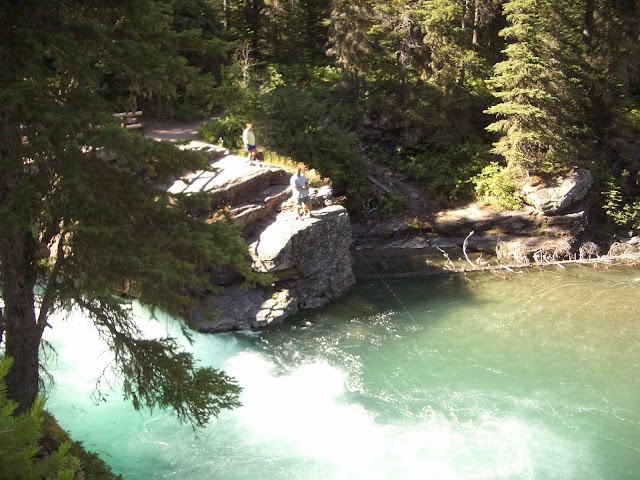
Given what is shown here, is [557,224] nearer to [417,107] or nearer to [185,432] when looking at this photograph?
[417,107]

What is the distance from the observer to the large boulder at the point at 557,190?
1930 cm

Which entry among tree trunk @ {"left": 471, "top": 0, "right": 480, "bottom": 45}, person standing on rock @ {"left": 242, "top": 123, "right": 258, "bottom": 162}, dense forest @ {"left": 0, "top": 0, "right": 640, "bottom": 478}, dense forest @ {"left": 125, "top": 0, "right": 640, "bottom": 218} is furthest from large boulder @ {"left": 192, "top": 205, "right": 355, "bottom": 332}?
tree trunk @ {"left": 471, "top": 0, "right": 480, "bottom": 45}

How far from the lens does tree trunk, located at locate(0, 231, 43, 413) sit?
7.14 meters

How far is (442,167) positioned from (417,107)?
8.98ft

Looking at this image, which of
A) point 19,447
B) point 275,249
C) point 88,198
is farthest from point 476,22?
point 19,447

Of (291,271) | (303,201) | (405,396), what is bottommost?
(405,396)

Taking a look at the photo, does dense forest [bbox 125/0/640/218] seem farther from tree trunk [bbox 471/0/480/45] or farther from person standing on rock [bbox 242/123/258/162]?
person standing on rock [bbox 242/123/258/162]

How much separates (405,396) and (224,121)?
12.1 metres

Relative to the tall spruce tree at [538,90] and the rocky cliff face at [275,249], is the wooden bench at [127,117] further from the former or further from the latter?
the tall spruce tree at [538,90]

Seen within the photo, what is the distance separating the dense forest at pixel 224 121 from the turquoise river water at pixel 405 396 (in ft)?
3.05

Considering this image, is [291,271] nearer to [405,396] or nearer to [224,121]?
[405,396]

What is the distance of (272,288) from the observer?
1494 centimetres

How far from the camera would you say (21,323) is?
723cm

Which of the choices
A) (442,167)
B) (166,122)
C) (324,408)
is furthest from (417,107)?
(324,408)
